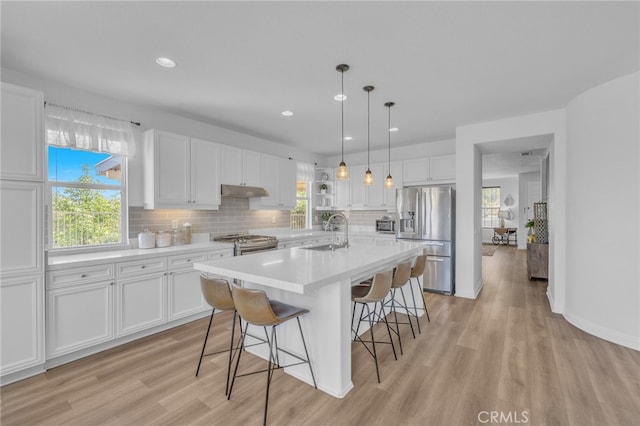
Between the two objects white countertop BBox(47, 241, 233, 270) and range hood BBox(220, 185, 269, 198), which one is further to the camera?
range hood BBox(220, 185, 269, 198)

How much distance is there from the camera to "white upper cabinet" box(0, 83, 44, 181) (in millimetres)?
2305

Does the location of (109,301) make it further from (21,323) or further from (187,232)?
(187,232)

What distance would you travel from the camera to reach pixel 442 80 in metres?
2.96

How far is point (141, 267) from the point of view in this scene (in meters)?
3.13

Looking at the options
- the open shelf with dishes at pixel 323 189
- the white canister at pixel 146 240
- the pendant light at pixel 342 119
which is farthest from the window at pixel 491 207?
the white canister at pixel 146 240

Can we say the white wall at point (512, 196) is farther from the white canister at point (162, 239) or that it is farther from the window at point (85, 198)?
the window at point (85, 198)

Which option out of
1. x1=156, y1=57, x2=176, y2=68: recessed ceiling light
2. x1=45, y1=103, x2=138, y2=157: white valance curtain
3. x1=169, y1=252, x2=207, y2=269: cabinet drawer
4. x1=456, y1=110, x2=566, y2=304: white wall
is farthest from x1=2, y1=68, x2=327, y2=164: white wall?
x1=456, y1=110, x2=566, y2=304: white wall

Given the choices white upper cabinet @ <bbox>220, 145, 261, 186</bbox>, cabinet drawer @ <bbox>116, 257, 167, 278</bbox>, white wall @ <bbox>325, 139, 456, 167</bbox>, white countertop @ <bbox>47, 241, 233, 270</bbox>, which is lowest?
cabinet drawer @ <bbox>116, 257, 167, 278</bbox>

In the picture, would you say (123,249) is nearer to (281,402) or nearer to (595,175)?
(281,402)

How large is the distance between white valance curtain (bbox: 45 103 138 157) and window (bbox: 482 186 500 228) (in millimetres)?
12082

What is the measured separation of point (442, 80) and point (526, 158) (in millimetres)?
5599

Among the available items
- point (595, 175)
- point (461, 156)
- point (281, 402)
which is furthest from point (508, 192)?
point (281, 402)

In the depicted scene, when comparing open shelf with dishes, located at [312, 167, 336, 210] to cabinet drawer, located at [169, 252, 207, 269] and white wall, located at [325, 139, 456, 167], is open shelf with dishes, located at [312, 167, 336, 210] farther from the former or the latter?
cabinet drawer, located at [169, 252, 207, 269]

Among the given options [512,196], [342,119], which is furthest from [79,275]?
[512,196]
